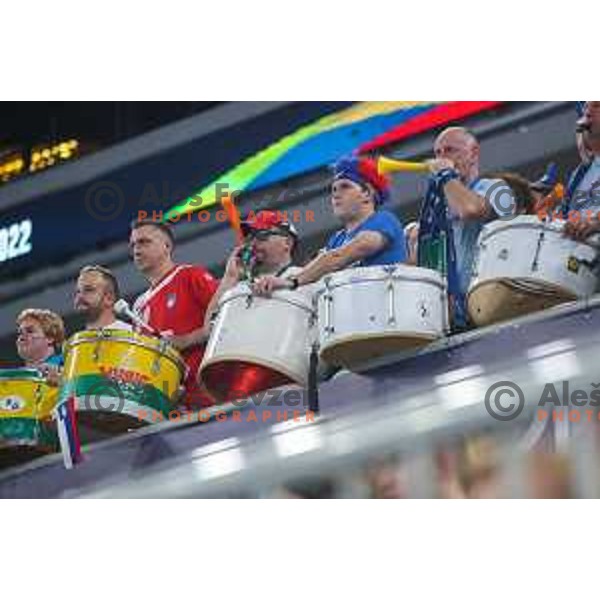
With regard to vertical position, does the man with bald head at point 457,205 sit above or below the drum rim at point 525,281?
above

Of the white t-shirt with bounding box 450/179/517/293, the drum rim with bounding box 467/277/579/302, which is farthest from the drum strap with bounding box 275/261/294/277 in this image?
the drum rim with bounding box 467/277/579/302

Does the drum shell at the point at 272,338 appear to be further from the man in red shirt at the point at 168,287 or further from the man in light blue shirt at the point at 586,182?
the man in light blue shirt at the point at 586,182

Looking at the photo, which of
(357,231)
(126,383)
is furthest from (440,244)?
(126,383)

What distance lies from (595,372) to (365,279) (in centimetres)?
77

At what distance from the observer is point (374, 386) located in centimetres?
642

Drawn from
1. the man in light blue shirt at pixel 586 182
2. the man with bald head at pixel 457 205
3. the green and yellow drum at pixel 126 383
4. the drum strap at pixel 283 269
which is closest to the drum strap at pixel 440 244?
the man with bald head at pixel 457 205

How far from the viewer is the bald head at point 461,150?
21.5ft

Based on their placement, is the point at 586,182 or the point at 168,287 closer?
the point at 586,182

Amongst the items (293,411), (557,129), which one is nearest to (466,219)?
(557,129)

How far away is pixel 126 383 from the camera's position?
6.64 meters

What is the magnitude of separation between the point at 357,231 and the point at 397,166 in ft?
0.82

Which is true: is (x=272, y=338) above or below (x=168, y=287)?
below

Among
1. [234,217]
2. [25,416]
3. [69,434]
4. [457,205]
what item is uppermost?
[234,217]

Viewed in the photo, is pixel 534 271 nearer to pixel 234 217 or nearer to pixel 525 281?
pixel 525 281
